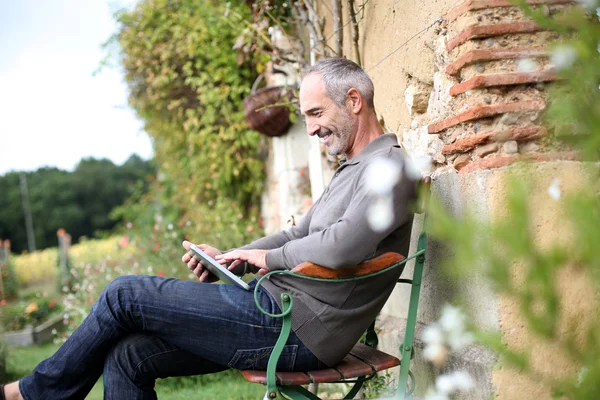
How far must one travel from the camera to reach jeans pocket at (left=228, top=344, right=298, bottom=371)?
2117 mm

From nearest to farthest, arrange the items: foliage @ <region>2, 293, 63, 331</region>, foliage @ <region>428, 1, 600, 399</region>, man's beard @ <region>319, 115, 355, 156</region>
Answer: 1. foliage @ <region>428, 1, 600, 399</region>
2. man's beard @ <region>319, 115, 355, 156</region>
3. foliage @ <region>2, 293, 63, 331</region>

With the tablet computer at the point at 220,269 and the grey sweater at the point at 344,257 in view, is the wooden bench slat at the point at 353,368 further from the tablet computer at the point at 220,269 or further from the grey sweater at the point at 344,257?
the tablet computer at the point at 220,269

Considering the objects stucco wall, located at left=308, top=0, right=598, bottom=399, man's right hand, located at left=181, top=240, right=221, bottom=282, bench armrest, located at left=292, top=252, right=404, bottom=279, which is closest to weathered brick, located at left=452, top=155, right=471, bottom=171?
stucco wall, located at left=308, top=0, right=598, bottom=399

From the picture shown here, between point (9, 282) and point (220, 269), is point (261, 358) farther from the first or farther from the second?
point (9, 282)

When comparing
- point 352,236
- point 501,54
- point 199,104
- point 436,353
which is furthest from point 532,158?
point 199,104

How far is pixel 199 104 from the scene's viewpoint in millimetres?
6922

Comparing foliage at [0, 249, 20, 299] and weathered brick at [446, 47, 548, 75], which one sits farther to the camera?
foliage at [0, 249, 20, 299]

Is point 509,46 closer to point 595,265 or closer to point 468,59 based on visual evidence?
point 468,59

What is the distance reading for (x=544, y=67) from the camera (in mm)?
2023

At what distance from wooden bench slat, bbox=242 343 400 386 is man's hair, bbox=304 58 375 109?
944mm

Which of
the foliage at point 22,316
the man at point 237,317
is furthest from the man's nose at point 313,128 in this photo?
the foliage at point 22,316

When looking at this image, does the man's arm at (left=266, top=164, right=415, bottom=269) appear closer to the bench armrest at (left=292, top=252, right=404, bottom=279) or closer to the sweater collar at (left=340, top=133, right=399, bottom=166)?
the bench armrest at (left=292, top=252, right=404, bottom=279)

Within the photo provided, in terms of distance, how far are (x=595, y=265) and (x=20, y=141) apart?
3683cm

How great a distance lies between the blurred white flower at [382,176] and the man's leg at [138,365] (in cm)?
91
